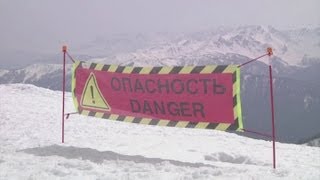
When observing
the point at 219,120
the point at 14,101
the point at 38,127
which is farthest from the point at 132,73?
the point at 14,101

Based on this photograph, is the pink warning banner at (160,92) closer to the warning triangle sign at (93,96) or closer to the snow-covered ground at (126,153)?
the warning triangle sign at (93,96)

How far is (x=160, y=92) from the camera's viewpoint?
11.7 metres

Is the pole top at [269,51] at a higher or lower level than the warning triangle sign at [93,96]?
higher

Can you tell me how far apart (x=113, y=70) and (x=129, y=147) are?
1.89 m

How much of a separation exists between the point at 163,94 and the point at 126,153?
60.1 inches

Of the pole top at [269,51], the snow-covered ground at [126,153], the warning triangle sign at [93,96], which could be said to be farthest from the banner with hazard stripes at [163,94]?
the snow-covered ground at [126,153]

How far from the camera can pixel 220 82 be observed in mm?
10781

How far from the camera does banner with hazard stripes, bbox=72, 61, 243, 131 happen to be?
10.7m

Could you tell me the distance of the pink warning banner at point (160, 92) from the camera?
10820mm

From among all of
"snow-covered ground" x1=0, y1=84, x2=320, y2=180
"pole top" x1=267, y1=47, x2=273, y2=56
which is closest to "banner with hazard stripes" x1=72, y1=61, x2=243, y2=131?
"pole top" x1=267, y1=47, x2=273, y2=56

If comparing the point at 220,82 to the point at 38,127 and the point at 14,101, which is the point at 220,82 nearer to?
the point at 38,127

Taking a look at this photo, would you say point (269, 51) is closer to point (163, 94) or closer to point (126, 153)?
point (163, 94)

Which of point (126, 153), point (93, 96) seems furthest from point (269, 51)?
point (93, 96)

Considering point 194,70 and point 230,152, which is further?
point 230,152
